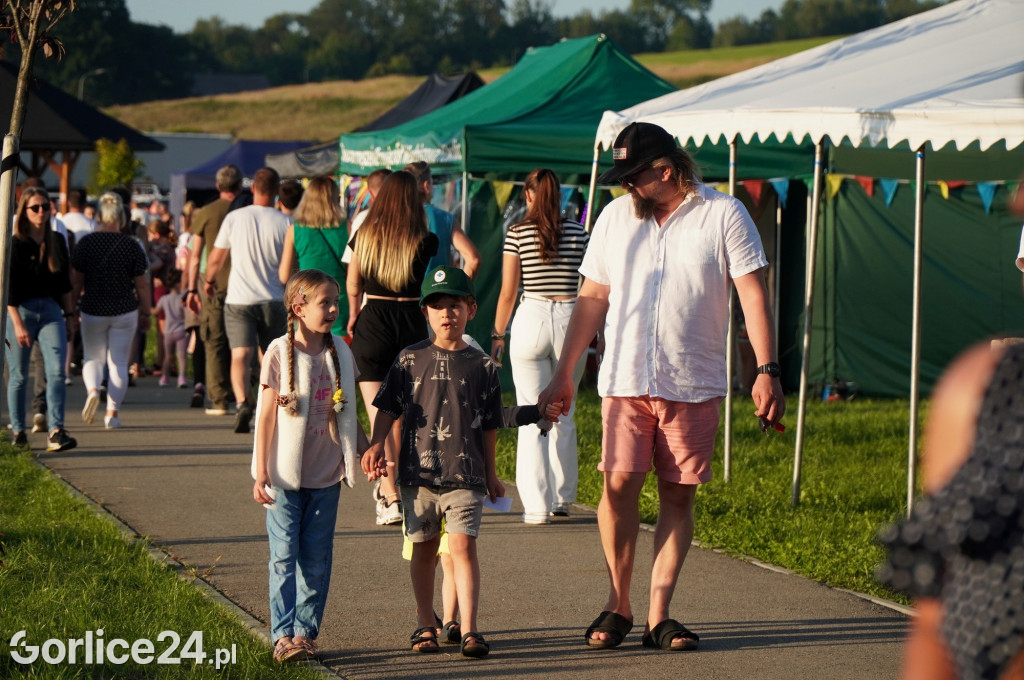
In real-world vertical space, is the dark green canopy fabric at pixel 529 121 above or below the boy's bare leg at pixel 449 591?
above

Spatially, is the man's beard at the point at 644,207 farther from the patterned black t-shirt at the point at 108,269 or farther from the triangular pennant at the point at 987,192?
the triangular pennant at the point at 987,192

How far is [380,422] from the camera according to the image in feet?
16.8

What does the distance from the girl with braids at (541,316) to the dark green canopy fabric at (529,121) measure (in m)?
5.03

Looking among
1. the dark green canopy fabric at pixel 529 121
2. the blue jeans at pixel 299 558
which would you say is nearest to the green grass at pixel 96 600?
the blue jeans at pixel 299 558

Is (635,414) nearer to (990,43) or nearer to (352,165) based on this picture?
(990,43)

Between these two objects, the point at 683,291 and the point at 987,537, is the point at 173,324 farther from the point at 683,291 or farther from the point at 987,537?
the point at 987,537

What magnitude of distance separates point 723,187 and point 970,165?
8.11 ft

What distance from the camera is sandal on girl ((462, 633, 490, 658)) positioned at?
16.4 ft

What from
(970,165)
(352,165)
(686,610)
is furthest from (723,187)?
(686,610)

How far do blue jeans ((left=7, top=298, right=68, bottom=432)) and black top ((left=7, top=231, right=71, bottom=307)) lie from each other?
0.23ft

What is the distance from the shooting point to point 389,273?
7.12 m

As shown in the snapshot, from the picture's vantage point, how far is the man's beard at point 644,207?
512 cm

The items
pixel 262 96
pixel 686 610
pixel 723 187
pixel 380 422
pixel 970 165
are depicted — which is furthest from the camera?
pixel 262 96

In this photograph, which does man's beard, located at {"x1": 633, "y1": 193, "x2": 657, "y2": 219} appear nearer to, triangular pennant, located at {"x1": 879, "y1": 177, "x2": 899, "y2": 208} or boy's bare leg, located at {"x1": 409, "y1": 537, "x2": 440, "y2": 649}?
boy's bare leg, located at {"x1": 409, "y1": 537, "x2": 440, "y2": 649}
